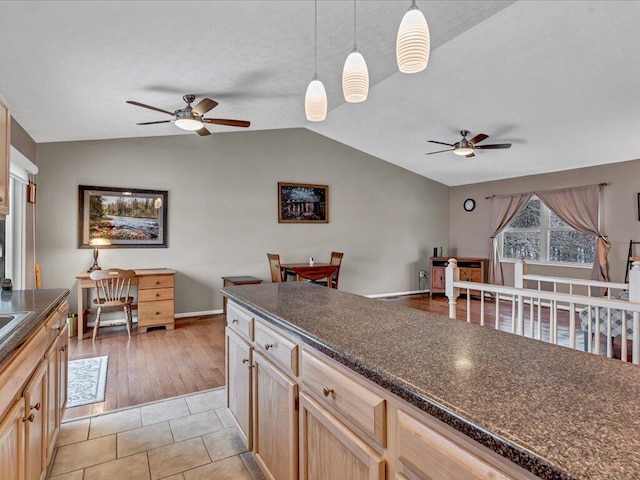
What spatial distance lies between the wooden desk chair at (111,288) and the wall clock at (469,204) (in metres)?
6.34

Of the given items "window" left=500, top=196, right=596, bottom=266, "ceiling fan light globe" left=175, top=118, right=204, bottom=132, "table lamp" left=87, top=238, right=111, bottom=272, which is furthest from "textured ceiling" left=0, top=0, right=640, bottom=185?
A: "window" left=500, top=196, right=596, bottom=266

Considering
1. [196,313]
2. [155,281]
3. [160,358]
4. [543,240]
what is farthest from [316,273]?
[543,240]

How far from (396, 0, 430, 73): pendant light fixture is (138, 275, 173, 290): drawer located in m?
4.09

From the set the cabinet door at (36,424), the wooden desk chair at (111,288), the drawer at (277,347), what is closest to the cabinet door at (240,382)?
the drawer at (277,347)

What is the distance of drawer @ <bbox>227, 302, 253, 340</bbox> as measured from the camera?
187 cm

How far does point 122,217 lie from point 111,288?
0.99m

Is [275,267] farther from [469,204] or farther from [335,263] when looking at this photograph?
[469,204]

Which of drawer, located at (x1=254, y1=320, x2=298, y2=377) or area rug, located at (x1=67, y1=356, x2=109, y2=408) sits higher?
drawer, located at (x1=254, y1=320, x2=298, y2=377)

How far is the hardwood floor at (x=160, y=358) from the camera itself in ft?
9.30

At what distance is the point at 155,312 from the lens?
463cm

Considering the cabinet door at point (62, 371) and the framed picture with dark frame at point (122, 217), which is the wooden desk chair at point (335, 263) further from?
the cabinet door at point (62, 371)

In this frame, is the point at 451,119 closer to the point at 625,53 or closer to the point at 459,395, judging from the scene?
the point at 625,53

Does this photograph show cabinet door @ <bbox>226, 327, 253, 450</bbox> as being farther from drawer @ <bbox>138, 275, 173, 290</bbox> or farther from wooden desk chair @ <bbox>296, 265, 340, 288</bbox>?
wooden desk chair @ <bbox>296, 265, 340, 288</bbox>

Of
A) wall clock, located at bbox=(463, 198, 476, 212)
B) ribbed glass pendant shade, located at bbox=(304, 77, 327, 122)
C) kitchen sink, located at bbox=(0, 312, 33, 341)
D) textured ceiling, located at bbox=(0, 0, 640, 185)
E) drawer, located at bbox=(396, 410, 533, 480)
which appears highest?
textured ceiling, located at bbox=(0, 0, 640, 185)
